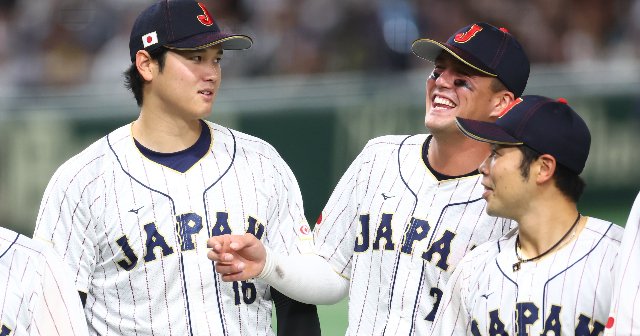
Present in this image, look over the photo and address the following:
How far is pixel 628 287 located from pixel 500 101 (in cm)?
128

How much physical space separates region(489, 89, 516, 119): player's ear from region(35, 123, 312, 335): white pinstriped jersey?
102cm

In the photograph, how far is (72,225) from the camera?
17.0 ft

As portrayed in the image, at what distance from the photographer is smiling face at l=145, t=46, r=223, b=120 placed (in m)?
5.34

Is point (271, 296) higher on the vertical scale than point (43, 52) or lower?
lower

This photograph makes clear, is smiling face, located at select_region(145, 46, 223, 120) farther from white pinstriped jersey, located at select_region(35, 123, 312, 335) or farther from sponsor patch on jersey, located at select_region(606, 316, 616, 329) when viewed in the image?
sponsor patch on jersey, located at select_region(606, 316, 616, 329)

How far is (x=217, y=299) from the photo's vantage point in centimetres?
523

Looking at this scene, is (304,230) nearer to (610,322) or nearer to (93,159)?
(93,159)

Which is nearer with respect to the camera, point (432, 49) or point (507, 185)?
point (507, 185)

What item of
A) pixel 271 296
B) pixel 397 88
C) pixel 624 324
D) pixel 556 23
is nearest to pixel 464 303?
pixel 624 324

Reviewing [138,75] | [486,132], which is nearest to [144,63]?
[138,75]

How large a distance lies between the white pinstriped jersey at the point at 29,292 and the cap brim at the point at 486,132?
5.21 feet

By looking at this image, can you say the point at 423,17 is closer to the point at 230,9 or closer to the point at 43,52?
the point at 230,9

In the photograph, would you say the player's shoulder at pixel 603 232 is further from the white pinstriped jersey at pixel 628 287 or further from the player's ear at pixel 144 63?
the player's ear at pixel 144 63

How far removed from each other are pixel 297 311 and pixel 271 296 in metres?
0.13
